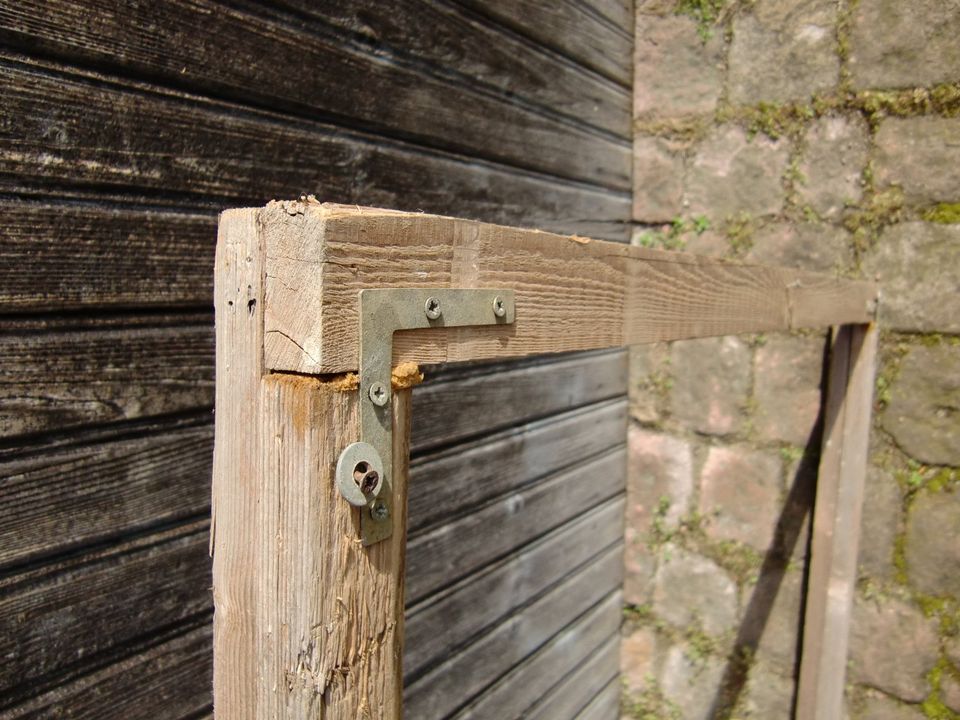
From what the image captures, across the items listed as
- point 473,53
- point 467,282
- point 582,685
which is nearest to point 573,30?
point 473,53

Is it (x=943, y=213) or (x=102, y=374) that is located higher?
(x=943, y=213)

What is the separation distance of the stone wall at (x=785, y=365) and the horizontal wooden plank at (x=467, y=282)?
3.76 ft

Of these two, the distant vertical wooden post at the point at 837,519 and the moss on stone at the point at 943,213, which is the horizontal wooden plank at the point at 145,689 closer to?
the distant vertical wooden post at the point at 837,519

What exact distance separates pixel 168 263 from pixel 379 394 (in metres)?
0.63

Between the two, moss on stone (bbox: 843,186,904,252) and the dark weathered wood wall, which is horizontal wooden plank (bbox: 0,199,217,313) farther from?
moss on stone (bbox: 843,186,904,252)

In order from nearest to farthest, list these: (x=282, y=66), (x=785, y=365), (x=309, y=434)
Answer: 1. (x=309, y=434)
2. (x=282, y=66)
3. (x=785, y=365)

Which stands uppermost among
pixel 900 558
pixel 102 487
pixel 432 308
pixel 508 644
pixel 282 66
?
pixel 282 66

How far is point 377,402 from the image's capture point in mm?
535

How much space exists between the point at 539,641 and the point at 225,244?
1795 mm

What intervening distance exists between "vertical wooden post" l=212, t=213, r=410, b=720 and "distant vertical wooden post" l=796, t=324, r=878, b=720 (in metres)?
1.65

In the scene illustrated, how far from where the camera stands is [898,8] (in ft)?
6.23

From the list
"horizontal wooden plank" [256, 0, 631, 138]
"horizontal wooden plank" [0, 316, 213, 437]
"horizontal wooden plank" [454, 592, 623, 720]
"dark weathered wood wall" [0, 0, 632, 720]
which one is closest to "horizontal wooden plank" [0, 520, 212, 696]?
"dark weathered wood wall" [0, 0, 632, 720]

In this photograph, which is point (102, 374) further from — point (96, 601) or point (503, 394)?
point (503, 394)

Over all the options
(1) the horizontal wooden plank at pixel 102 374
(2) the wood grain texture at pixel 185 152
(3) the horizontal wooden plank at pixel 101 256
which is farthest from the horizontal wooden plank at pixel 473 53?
(1) the horizontal wooden plank at pixel 102 374
